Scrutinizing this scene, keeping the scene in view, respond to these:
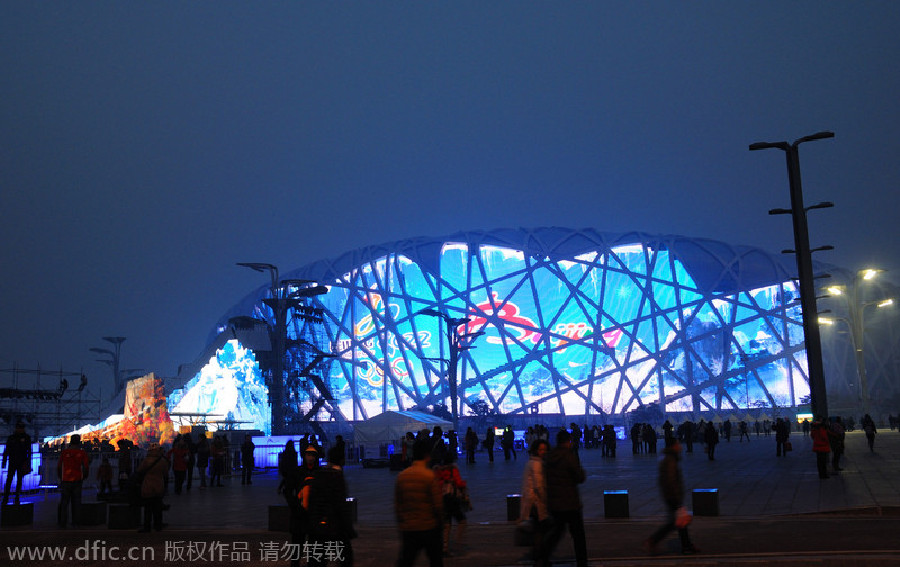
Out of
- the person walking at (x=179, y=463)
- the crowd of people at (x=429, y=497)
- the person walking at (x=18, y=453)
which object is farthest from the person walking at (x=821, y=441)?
the person walking at (x=18, y=453)

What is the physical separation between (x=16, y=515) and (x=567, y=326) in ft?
211

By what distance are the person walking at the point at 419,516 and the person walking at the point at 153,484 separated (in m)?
6.74

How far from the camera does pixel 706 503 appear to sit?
12.9 meters

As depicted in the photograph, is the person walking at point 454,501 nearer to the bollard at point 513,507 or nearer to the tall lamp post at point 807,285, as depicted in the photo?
the bollard at point 513,507

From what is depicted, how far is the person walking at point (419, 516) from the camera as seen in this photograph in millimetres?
7086

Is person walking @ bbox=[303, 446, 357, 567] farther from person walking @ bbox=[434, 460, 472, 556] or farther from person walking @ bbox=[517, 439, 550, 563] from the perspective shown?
person walking @ bbox=[434, 460, 472, 556]

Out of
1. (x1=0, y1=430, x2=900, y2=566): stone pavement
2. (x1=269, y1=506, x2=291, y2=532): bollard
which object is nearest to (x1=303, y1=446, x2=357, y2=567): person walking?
(x1=0, y1=430, x2=900, y2=566): stone pavement

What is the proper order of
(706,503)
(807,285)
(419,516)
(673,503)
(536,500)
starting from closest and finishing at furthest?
(419,516) < (536,500) < (673,503) < (706,503) < (807,285)

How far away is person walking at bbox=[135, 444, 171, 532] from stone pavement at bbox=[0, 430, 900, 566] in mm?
307

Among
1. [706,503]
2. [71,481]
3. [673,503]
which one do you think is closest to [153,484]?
[71,481]

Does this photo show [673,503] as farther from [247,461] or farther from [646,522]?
[247,461]

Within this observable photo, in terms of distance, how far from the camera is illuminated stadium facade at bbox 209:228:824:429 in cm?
7131

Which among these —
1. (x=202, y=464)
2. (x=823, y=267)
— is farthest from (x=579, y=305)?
(x=202, y=464)

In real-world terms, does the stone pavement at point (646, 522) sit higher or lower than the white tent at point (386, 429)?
lower
